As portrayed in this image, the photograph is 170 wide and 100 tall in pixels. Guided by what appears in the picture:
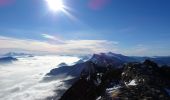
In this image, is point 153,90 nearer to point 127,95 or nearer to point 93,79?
point 127,95

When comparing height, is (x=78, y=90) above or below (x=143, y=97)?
below

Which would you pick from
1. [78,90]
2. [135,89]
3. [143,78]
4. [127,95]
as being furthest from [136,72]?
[78,90]

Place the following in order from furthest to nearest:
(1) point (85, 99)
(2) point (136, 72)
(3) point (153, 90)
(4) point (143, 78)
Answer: (1) point (85, 99) < (2) point (136, 72) < (4) point (143, 78) < (3) point (153, 90)

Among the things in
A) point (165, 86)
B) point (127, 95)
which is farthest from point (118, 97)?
point (165, 86)

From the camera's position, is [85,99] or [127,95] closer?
[127,95]

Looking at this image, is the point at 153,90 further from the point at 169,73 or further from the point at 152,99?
the point at 169,73

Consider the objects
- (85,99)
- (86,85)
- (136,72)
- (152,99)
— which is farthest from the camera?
(86,85)

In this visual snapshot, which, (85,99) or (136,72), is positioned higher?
(136,72)

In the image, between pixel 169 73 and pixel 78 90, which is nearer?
pixel 169 73

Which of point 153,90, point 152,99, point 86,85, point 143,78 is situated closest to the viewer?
point 152,99
